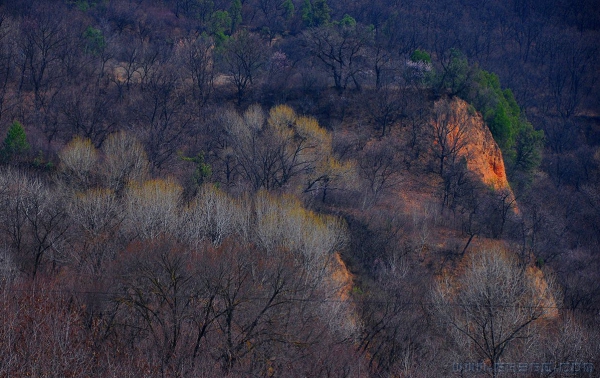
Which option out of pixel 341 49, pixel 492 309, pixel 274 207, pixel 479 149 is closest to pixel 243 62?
pixel 341 49

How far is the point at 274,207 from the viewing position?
33.0 m

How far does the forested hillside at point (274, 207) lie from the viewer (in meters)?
22.5

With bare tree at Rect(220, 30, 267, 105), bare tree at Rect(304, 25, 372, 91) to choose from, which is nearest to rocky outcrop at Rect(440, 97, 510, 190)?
bare tree at Rect(304, 25, 372, 91)

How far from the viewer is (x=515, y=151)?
56375mm

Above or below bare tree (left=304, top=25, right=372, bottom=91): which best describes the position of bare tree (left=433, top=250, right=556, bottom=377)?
below

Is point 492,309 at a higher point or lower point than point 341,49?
lower

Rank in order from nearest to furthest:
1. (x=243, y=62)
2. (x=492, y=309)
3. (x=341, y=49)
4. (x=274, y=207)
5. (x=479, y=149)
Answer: (x=492, y=309)
(x=274, y=207)
(x=479, y=149)
(x=341, y=49)
(x=243, y=62)

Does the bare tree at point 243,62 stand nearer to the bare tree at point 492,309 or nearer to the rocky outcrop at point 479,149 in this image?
the rocky outcrop at point 479,149

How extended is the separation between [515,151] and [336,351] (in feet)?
127

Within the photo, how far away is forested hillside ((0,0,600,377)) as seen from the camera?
73.7 ft

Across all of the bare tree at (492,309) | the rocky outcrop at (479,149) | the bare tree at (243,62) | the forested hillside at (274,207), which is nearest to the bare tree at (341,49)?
the forested hillside at (274,207)

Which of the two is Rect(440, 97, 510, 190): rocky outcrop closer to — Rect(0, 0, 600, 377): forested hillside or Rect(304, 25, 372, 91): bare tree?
Rect(0, 0, 600, 377): forested hillside

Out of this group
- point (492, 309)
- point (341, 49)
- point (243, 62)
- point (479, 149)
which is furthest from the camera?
point (243, 62)

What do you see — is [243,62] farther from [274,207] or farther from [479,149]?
[274,207]
